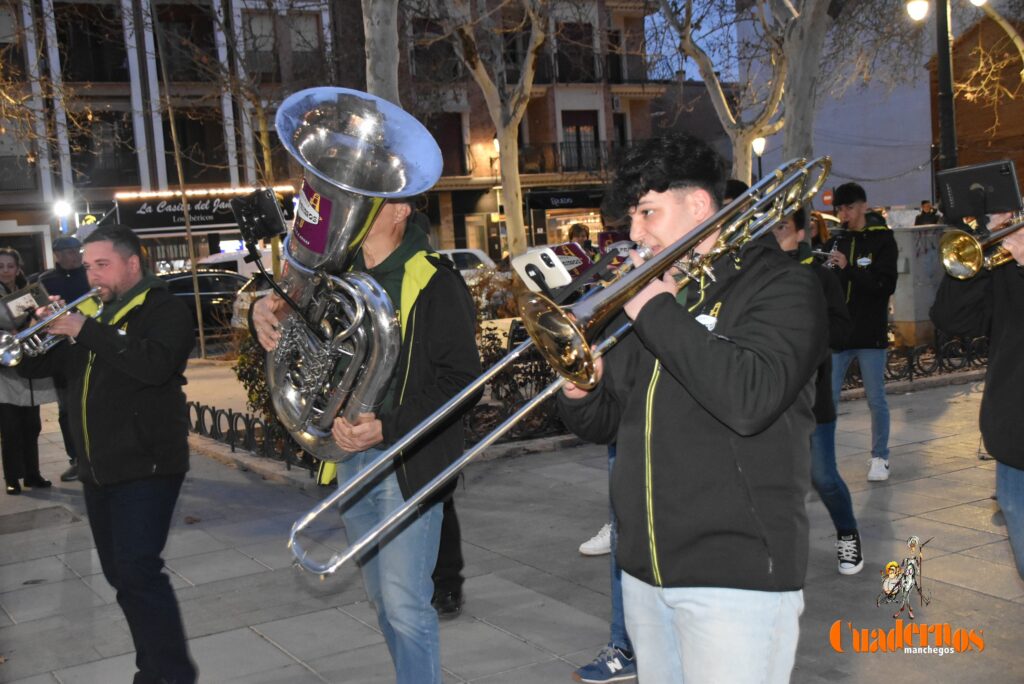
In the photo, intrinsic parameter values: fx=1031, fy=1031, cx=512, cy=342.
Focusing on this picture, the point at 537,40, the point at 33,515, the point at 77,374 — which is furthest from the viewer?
the point at 537,40

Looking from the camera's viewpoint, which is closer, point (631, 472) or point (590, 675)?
point (631, 472)

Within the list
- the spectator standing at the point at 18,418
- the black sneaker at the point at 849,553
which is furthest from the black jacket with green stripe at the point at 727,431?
the spectator standing at the point at 18,418

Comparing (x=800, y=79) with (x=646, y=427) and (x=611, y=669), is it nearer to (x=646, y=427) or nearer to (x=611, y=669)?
(x=611, y=669)

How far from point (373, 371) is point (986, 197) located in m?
2.30

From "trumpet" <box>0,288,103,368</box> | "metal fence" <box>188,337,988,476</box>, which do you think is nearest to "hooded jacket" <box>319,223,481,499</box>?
"trumpet" <box>0,288,103,368</box>

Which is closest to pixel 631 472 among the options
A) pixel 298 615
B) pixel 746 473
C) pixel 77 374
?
pixel 746 473

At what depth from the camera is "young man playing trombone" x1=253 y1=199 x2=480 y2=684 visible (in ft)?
11.1

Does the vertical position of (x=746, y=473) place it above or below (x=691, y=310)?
below

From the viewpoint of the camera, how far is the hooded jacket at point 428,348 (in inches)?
141

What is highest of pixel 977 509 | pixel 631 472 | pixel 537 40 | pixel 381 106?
pixel 537 40

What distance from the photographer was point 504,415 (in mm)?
9672

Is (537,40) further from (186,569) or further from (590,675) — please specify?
(590,675)

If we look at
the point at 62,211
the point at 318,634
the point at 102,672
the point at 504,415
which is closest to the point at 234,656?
the point at 318,634

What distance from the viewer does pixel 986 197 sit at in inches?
148
